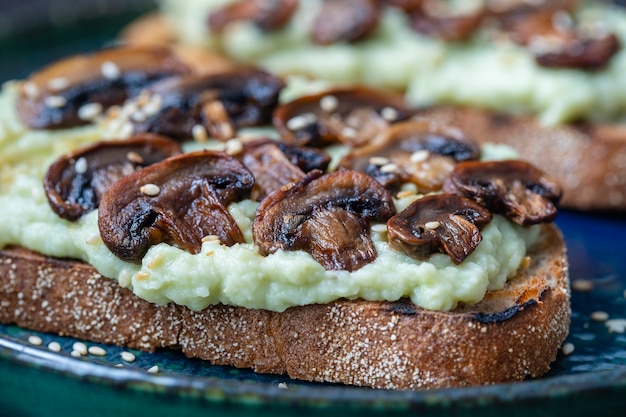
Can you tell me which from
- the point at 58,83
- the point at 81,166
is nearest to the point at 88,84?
the point at 58,83

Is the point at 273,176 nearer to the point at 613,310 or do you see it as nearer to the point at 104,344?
the point at 104,344

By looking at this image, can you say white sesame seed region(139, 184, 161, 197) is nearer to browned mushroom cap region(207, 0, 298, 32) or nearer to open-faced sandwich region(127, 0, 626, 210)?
open-faced sandwich region(127, 0, 626, 210)

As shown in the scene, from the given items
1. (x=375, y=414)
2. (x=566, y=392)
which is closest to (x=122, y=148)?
(x=375, y=414)

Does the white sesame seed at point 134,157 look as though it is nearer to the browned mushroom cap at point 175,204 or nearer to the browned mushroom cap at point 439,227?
the browned mushroom cap at point 175,204

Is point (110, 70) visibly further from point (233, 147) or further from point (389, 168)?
point (389, 168)

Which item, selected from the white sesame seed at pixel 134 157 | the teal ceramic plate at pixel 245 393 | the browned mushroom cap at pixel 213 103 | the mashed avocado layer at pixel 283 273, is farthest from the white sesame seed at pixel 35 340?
the browned mushroom cap at pixel 213 103
